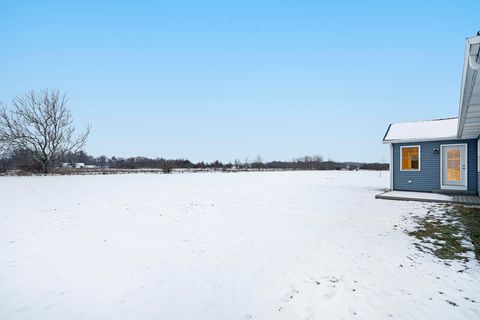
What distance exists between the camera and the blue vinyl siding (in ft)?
34.5

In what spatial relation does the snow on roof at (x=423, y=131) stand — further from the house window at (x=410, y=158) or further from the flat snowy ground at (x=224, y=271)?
the flat snowy ground at (x=224, y=271)

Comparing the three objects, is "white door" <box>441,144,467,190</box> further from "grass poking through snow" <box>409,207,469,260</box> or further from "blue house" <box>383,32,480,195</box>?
"grass poking through snow" <box>409,207,469,260</box>

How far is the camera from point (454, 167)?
11062 millimetres

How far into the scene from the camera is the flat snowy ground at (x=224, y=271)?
8.82ft

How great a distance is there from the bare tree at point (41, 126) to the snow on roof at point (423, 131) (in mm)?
26548

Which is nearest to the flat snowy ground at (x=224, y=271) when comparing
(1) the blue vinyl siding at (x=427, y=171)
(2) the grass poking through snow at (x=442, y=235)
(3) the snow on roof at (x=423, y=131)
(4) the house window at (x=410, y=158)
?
(2) the grass poking through snow at (x=442, y=235)

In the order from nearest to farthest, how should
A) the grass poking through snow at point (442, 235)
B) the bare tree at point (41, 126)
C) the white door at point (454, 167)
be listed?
1. the grass poking through snow at point (442, 235)
2. the white door at point (454, 167)
3. the bare tree at point (41, 126)

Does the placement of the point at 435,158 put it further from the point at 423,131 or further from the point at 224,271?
the point at 224,271

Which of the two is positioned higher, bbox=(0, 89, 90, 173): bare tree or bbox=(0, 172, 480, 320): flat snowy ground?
bbox=(0, 89, 90, 173): bare tree

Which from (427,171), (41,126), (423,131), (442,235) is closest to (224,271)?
(442,235)

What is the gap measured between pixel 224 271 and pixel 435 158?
11860 mm

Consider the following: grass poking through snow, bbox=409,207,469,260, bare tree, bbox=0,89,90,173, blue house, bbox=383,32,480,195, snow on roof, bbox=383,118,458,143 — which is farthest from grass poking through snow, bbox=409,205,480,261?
bare tree, bbox=0,89,90,173

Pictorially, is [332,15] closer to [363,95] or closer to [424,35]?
[424,35]

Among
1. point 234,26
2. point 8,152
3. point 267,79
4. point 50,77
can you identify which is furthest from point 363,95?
point 8,152
